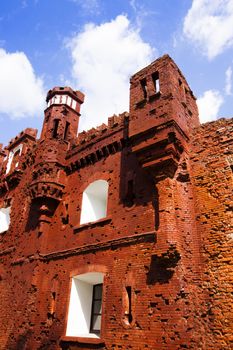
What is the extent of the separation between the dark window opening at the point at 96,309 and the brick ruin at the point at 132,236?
3 cm

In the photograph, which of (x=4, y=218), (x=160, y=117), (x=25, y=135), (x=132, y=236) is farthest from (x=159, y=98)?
(x=4, y=218)

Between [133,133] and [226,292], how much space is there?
5466 millimetres

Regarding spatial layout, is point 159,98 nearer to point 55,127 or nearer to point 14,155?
point 55,127

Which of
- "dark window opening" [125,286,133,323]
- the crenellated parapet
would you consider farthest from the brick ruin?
the crenellated parapet

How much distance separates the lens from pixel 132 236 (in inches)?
372

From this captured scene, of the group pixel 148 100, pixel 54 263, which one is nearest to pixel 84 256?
pixel 54 263

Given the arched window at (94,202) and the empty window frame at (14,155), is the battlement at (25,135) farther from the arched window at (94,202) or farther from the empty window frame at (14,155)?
the arched window at (94,202)

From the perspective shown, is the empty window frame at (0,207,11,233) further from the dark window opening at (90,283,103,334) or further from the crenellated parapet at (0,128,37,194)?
the dark window opening at (90,283,103,334)

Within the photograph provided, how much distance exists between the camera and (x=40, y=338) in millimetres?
10781

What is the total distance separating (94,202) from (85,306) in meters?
3.85

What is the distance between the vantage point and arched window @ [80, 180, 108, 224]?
39.8 feet

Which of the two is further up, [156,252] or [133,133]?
[133,133]

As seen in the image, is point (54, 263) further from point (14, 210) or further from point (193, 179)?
point (193, 179)

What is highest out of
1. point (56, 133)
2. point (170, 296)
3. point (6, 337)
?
point (56, 133)
